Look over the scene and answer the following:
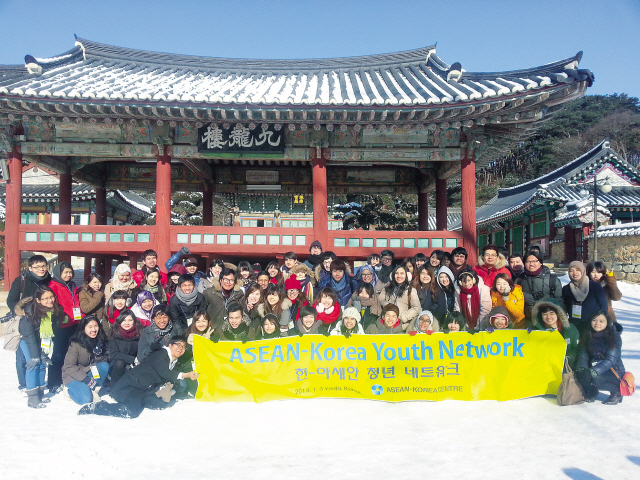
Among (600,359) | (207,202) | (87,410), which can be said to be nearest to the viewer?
(87,410)

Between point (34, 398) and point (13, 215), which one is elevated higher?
point (13, 215)

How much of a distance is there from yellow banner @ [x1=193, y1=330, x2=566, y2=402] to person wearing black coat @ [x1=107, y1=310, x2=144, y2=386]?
0.77 m

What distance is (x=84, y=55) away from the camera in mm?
13180

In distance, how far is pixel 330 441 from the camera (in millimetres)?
4090

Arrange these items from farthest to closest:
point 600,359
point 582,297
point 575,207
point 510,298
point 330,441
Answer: point 575,207, point 510,298, point 582,297, point 600,359, point 330,441

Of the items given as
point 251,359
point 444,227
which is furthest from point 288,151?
point 251,359

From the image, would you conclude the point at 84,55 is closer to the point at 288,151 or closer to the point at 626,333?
the point at 288,151

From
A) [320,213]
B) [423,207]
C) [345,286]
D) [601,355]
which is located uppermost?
[423,207]

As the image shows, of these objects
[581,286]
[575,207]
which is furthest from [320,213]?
[575,207]

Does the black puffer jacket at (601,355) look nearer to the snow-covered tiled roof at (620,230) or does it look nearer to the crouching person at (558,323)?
the crouching person at (558,323)

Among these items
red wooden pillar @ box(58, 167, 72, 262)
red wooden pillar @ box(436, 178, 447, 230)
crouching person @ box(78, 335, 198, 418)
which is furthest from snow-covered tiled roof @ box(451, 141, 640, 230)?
crouching person @ box(78, 335, 198, 418)

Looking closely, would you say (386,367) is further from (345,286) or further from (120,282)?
(120,282)

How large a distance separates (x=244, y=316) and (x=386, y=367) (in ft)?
6.42

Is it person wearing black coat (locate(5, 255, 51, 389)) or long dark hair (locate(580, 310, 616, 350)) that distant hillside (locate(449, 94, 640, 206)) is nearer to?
long dark hair (locate(580, 310, 616, 350))
